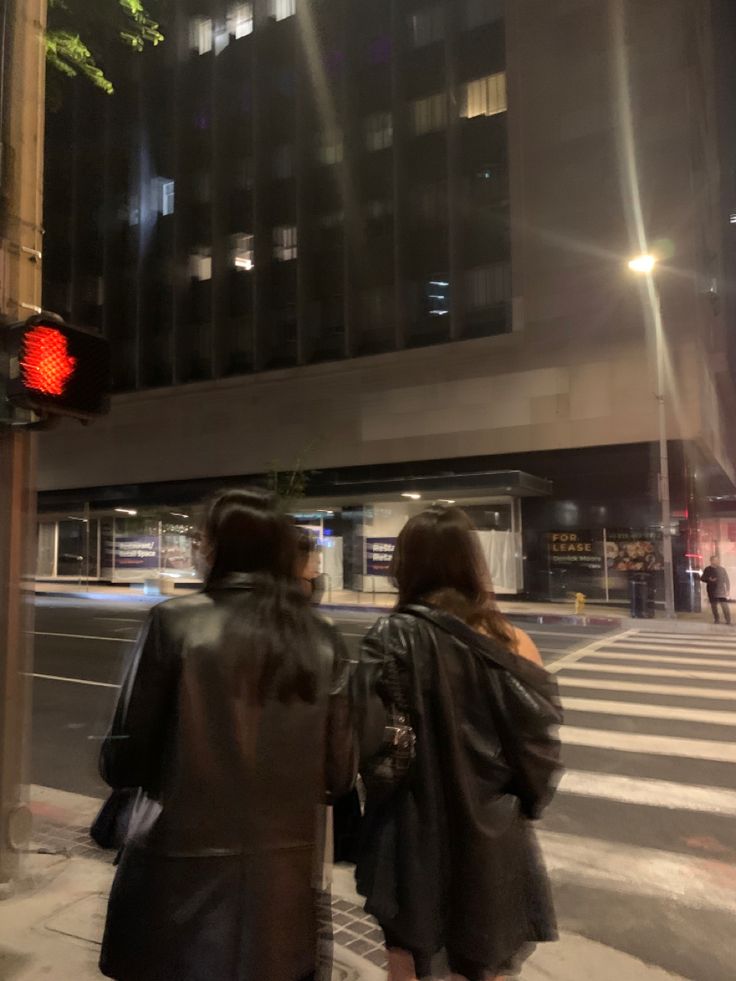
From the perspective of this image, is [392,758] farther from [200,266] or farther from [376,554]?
[200,266]

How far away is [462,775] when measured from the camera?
1.92 m

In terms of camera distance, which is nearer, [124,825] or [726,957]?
[124,825]

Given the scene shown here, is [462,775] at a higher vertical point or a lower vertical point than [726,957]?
higher

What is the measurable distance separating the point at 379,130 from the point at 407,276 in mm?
5892

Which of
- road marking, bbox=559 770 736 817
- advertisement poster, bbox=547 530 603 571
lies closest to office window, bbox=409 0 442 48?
advertisement poster, bbox=547 530 603 571

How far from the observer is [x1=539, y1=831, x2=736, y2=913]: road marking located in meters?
3.96

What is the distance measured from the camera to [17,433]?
3.74 m

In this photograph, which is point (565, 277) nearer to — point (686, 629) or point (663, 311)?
point (663, 311)

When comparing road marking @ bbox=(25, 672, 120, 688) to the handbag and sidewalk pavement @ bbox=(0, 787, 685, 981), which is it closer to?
sidewalk pavement @ bbox=(0, 787, 685, 981)

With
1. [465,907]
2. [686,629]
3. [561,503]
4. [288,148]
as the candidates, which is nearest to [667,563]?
[686,629]

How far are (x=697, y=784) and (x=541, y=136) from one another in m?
22.4

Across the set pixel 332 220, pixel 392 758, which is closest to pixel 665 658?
pixel 392 758

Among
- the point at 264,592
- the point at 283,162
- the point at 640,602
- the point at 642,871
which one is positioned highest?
the point at 283,162

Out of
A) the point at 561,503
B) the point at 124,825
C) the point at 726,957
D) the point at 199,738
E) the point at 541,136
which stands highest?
the point at 541,136
